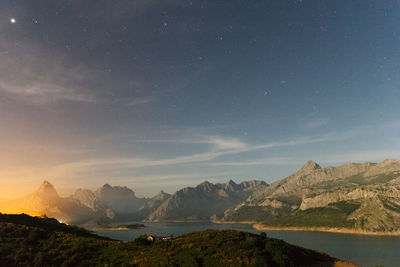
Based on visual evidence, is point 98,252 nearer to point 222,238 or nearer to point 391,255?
point 222,238

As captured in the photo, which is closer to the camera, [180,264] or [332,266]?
[180,264]

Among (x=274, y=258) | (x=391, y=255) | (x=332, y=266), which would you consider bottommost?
(x=391, y=255)

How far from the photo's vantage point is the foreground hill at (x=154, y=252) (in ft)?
214

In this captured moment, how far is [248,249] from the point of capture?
7144 cm

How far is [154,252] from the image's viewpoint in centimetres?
7312

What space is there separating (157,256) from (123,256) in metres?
10.8

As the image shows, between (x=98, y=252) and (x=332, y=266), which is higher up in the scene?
(x=98, y=252)

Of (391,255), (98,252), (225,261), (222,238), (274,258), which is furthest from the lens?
(391,255)

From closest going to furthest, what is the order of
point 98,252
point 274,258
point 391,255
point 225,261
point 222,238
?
point 225,261
point 274,258
point 98,252
point 222,238
point 391,255

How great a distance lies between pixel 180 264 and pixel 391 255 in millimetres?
192224

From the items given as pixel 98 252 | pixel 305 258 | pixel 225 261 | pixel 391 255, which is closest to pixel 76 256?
pixel 98 252

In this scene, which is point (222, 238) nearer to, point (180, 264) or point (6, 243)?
point (180, 264)

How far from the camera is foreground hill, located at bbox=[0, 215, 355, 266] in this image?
65375mm

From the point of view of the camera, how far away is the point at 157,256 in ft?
227
